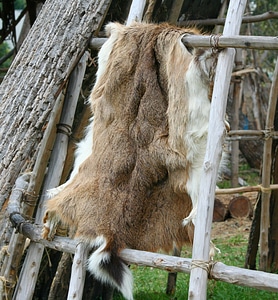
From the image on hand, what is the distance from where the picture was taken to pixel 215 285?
430 centimetres

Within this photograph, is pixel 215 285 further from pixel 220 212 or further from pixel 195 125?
pixel 220 212

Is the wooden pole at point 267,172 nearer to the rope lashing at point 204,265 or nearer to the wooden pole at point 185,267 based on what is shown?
the wooden pole at point 185,267

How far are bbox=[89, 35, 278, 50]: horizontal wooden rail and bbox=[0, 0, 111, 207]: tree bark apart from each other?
0.83 metres

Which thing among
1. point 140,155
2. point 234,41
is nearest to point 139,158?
point 140,155

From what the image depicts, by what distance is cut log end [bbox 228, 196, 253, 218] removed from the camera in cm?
680

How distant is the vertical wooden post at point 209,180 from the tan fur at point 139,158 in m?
0.17

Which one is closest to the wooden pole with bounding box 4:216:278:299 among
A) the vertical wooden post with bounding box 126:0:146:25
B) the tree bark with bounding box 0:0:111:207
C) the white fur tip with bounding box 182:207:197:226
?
the white fur tip with bounding box 182:207:197:226

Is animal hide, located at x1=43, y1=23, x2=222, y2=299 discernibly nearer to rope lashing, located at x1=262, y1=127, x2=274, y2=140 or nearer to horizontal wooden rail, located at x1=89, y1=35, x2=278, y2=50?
horizontal wooden rail, located at x1=89, y1=35, x2=278, y2=50

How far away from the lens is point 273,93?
4219 millimetres

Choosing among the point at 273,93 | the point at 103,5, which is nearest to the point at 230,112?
the point at 273,93

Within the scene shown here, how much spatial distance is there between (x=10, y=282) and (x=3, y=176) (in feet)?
1.97

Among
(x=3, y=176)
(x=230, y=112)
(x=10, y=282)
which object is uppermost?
(x=230, y=112)

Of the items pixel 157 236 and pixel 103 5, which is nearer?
pixel 157 236

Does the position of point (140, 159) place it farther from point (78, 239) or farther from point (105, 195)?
point (78, 239)
